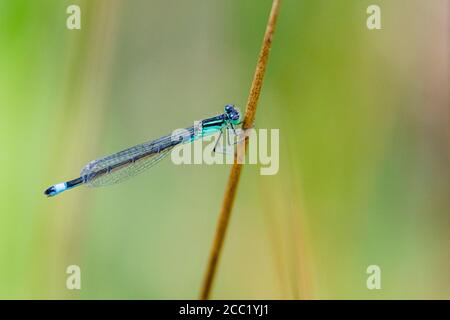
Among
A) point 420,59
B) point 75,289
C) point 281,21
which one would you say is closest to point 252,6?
point 281,21

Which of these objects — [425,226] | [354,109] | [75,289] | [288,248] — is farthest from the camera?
[354,109]

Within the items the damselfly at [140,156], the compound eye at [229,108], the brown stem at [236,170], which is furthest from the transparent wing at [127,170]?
the brown stem at [236,170]

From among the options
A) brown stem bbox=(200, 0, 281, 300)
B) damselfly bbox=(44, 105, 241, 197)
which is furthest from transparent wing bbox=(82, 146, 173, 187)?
brown stem bbox=(200, 0, 281, 300)

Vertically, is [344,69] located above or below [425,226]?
above

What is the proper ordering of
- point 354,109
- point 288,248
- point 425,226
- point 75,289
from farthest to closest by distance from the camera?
1. point 354,109
2. point 425,226
3. point 75,289
4. point 288,248

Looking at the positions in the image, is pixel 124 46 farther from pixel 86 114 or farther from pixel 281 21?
pixel 281 21

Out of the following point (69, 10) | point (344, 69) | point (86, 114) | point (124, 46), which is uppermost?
point (69, 10)

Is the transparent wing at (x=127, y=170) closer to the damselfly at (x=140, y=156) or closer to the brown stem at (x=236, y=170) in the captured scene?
the damselfly at (x=140, y=156)
